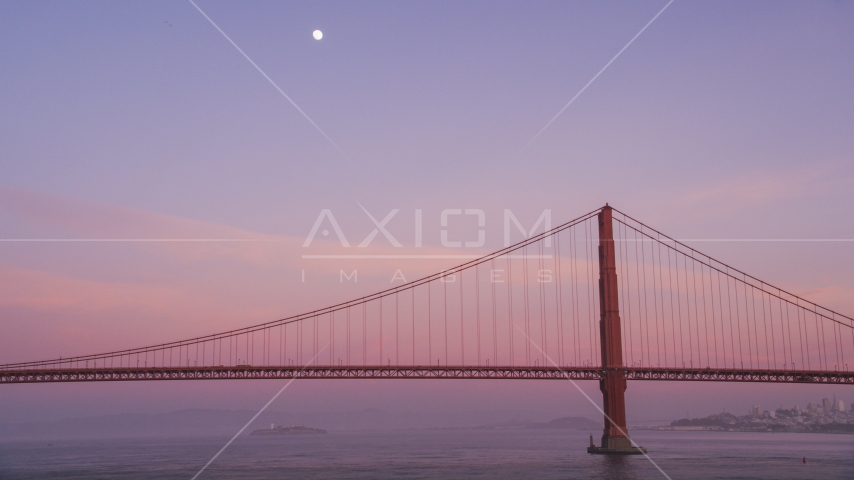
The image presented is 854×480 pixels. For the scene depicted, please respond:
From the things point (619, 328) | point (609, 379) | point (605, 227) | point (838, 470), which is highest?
point (605, 227)

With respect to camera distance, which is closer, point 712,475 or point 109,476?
point 712,475

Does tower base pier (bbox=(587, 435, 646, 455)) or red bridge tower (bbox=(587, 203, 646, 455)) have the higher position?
red bridge tower (bbox=(587, 203, 646, 455))

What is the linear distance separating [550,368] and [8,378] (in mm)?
45841

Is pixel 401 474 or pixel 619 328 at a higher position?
pixel 619 328

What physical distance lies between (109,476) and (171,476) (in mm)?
5589

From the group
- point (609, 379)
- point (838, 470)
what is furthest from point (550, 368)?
point (838, 470)

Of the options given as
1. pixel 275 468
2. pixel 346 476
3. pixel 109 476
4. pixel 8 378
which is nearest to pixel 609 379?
pixel 346 476

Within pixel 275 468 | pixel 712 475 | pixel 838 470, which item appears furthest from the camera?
pixel 275 468

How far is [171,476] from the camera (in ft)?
193

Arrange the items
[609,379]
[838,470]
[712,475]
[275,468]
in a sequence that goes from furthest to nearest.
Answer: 1. [275,468]
2. [838,470]
3. [609,379]
4. [712,475]

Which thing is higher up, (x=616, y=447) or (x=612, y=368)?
(x=612, y=368)

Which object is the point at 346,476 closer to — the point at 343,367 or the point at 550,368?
the point at 343,367

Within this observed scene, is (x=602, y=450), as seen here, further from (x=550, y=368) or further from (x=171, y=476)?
(x=171, y=476)

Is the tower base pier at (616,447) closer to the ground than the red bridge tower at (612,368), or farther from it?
closer to the ground
